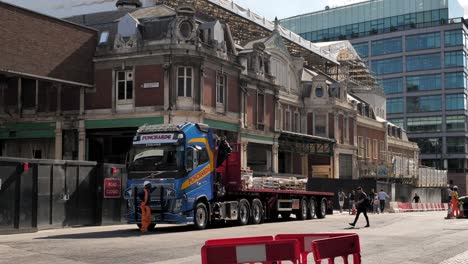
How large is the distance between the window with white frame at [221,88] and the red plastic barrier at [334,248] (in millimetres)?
31818

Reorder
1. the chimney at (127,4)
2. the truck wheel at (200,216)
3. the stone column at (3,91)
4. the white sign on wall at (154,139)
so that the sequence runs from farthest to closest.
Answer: the chimney at (127,4) < the stone column at (3,91) < the truck wheel at (200,216) < the white sign on wall at (154,139)

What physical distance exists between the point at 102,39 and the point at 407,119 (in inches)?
2872

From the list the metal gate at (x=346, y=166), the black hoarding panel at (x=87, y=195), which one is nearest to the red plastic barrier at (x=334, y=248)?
the black hoarding panel at (x=87, y=195)

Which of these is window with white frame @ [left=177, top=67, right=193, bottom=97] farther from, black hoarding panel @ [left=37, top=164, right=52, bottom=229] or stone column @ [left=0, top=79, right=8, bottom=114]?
black hoarding panel @ [left=37, top=164, right=52, bottom=229]

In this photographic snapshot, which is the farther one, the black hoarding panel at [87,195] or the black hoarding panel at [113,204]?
the black hoarding panel at [113,204]

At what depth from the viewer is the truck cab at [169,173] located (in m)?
20.8

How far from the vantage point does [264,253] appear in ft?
23.8

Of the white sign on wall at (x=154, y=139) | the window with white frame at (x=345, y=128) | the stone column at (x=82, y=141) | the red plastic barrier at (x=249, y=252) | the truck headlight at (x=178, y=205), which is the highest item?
the window with white frame at (x=345, y=128)

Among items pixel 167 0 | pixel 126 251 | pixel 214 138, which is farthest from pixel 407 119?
pixel 126 251

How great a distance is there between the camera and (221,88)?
40.4m

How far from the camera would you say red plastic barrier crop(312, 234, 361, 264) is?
751cm

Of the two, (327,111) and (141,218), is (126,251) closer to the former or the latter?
(141,218)

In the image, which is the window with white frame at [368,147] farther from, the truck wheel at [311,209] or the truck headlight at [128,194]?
the truck headlight at [128,194]

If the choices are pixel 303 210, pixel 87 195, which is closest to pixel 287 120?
pixel 303 210
